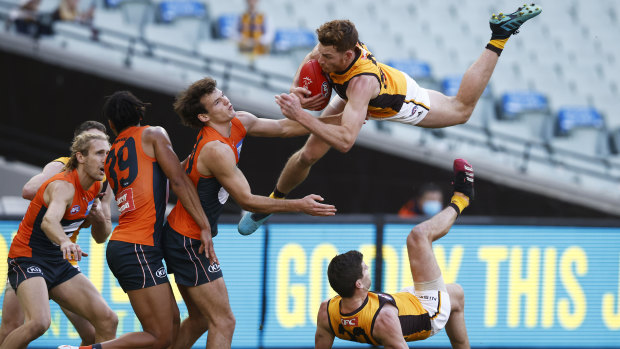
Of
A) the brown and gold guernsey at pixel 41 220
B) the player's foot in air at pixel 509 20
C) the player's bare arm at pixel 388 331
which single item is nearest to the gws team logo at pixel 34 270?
the brown and gold guernsey at pixel 41 220

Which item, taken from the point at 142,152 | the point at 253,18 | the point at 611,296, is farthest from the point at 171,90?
the point at 611,296

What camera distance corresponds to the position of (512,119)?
1286 centimetres

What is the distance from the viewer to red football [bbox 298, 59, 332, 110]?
6.20 metres

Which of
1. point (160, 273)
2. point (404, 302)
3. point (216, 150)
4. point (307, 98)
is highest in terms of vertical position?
point (307, 98)

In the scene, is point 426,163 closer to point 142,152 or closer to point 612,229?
point 612,229

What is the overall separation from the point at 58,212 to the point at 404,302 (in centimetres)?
256

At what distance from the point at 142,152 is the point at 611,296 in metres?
5.12

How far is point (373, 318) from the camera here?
19.4ft

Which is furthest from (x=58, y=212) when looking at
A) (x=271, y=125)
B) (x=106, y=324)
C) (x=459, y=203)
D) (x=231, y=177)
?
(x=459, y=203)

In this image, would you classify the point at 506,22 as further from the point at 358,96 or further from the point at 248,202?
the point at 248,202

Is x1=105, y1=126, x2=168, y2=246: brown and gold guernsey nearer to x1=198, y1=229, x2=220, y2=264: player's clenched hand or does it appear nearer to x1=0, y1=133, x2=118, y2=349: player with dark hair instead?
x1=0, y1=133, x2=118, y2=349: player with dark hair

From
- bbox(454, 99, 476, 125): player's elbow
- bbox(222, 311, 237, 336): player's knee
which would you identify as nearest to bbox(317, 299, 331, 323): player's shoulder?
bbox(222, 311, 237, 336): player's knee

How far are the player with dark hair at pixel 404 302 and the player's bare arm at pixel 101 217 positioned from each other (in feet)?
5.89

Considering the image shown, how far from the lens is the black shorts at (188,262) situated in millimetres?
6020
